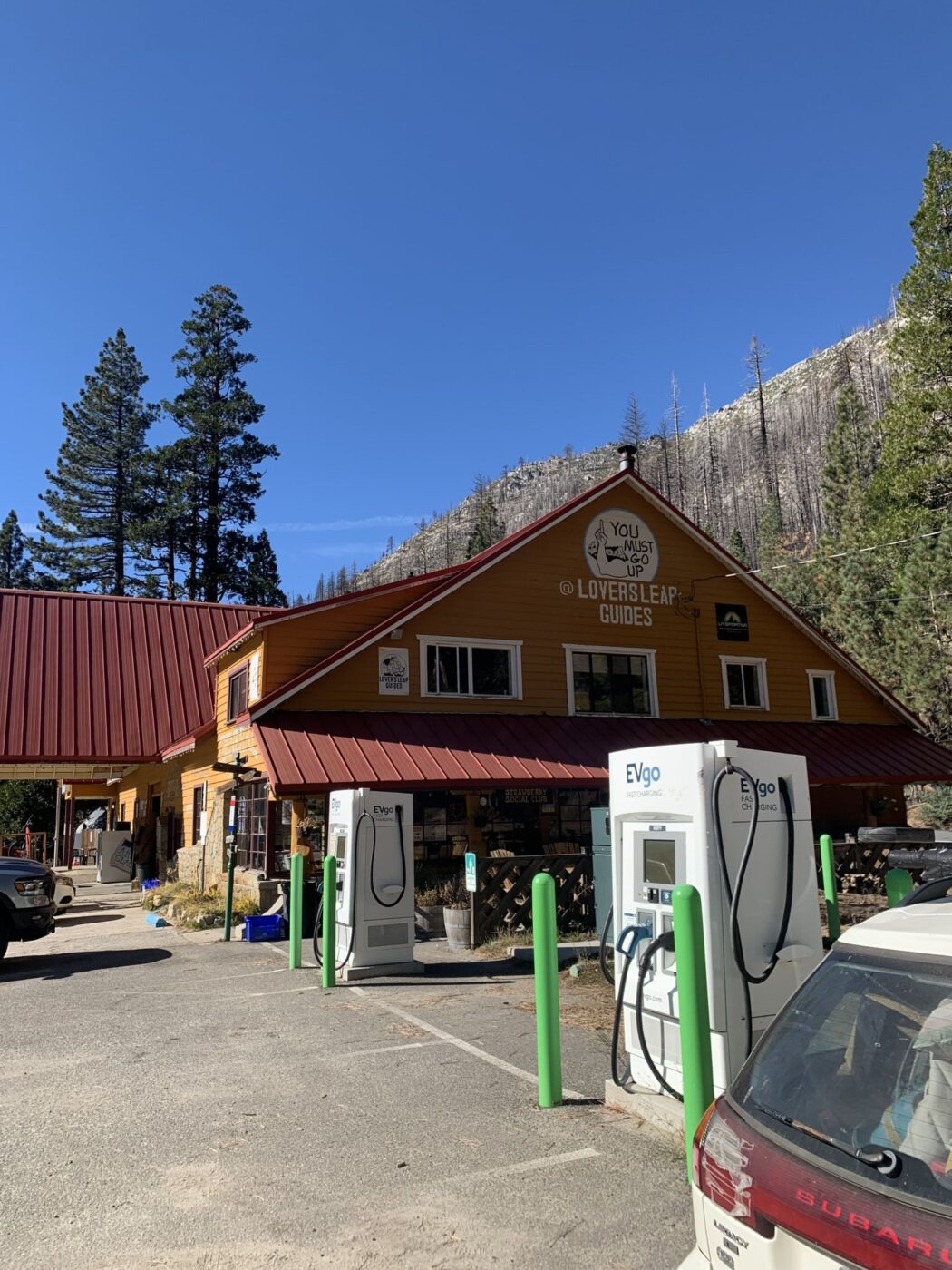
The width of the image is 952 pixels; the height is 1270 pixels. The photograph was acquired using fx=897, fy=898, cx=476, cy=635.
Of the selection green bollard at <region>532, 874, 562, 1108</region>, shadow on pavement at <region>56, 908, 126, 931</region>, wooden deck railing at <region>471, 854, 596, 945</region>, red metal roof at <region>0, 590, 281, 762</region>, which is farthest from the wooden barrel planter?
red metal roof at <region>0, 590, 281, 762</region>

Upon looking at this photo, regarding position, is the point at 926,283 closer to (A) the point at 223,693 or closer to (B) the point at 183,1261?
(A) the point at 223,693

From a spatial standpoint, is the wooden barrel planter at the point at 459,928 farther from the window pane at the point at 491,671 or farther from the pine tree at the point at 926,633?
the pine tree at the point at 926,633

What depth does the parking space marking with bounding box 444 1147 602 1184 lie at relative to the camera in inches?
189

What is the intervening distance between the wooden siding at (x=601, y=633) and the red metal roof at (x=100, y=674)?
806 centimetres

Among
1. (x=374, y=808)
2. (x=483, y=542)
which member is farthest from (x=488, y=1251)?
(x=483, y=542)

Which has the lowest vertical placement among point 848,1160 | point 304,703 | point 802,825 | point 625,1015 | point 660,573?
point 625,1015

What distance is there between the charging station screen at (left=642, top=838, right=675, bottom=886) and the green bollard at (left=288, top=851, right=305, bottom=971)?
241 inches

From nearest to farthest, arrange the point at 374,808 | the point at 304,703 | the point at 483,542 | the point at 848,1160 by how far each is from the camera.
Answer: the point at 848,1160, the point at 374,808, the point at 304,703, the point at 483,542

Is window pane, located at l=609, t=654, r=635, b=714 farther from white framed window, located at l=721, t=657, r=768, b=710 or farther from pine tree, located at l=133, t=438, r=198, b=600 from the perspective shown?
pine tree, located at l=133, t=438, r=198, b=600

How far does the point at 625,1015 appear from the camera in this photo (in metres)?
5.68

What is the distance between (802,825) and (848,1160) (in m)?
3.19

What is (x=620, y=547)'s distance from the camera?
845 inches

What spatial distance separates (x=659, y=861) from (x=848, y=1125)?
9.88ft

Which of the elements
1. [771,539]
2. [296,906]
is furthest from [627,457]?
[771,539]
